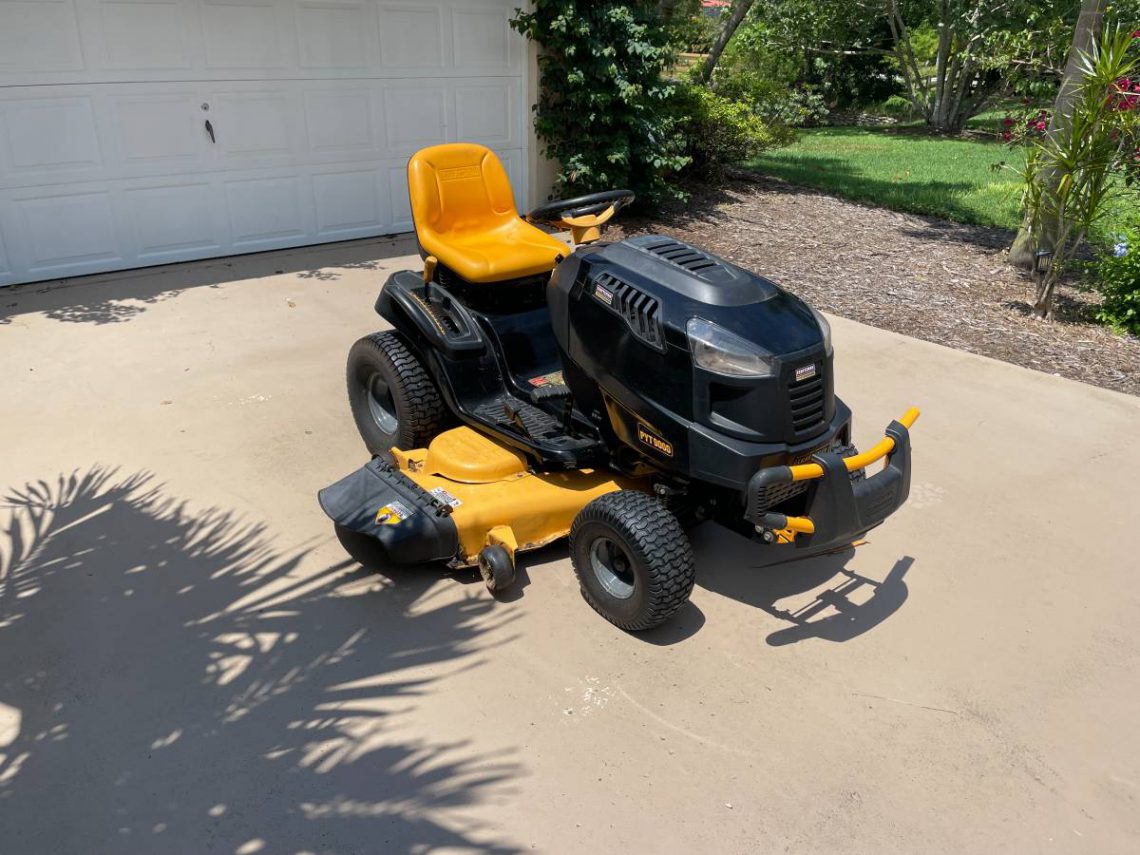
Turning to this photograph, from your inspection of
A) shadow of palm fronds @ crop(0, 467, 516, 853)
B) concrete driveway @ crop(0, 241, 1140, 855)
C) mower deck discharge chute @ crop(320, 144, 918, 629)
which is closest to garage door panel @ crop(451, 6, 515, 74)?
mower deck discharge chute @ crop(320, 144, 918, 629)

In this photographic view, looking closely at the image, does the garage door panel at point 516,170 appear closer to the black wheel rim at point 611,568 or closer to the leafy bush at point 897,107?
the black wheel rim at point 611,568

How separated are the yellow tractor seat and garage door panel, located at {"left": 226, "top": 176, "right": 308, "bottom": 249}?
13.3ft

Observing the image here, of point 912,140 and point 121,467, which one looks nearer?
point 121,467

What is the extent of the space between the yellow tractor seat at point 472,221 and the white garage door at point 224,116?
399 centimetres

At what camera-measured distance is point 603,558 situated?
3262 millimetres

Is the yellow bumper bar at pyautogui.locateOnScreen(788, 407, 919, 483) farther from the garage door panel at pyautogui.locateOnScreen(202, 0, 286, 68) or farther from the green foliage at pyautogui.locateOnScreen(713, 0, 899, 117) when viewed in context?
the green foliage at pyautogui.locateOnScreen(713, 0, 899, 117)

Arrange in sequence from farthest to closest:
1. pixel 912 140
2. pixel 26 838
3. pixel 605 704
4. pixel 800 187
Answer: pixel 912 140
pixel 800 187
pixel 605 704
pixel 26 838

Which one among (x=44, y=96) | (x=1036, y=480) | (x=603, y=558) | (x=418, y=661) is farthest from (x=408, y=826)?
(x=44, y=96)

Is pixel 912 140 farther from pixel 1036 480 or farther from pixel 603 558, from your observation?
pixel 603 558

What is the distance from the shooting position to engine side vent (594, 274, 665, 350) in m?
2.97

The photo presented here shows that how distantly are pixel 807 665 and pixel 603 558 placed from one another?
0.79m

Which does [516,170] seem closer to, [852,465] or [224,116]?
[224,116]

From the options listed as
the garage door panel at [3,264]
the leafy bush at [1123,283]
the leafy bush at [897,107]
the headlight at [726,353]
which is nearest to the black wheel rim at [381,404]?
the headlight at [726,353]

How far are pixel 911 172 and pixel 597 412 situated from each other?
10657mm
